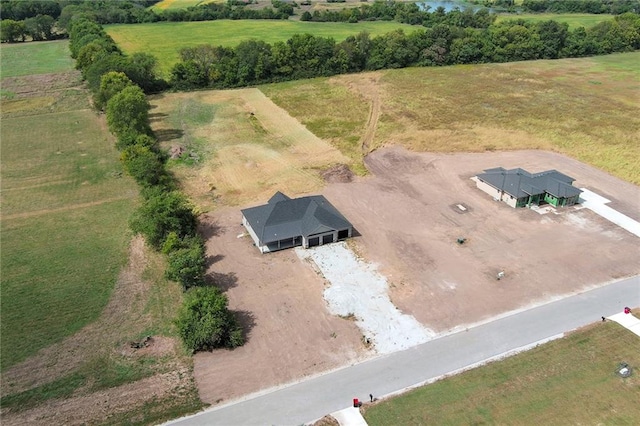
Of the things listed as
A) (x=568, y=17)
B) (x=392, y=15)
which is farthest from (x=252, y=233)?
(x=568, y=17)

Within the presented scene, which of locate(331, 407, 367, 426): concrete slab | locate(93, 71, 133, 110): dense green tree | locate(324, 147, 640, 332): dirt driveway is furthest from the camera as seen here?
locate(93, 71, 133, 110): dense green tree

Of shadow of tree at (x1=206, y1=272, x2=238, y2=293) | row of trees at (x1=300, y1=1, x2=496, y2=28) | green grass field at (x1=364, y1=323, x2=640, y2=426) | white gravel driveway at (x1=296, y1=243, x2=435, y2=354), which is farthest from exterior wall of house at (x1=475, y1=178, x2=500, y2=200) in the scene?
row of trees at (x1=300, y1=1, x2=496, y2=28)

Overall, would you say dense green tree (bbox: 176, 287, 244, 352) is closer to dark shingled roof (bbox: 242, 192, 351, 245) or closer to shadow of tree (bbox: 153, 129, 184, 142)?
dark shingled roof (bbox: 242, 192, 351, 245)

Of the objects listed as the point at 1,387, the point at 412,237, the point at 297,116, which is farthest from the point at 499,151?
the point at 1,387

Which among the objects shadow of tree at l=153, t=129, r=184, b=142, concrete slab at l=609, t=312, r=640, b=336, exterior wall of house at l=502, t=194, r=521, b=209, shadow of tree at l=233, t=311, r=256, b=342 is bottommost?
shadow of tree at l=233, t=311, r=256, b=342

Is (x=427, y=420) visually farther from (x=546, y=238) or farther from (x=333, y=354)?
(x=546, y=238)

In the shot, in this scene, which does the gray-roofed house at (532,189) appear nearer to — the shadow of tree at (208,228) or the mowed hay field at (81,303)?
the shadow of tree at (208,228)

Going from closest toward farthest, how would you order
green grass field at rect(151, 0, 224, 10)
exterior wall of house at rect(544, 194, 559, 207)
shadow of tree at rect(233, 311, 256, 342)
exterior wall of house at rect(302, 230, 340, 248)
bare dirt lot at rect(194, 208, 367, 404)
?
bare dirt lot at rect(194, 208, 367, 404) → shadow of tree at rect(233, 311, 256, 342) → exterior wall of house at rect(302, 230, 340, 248) → exterior wall of house at rect(544, 194, 559, 207) → green grass field at rect(151, 0, 224, 10)
